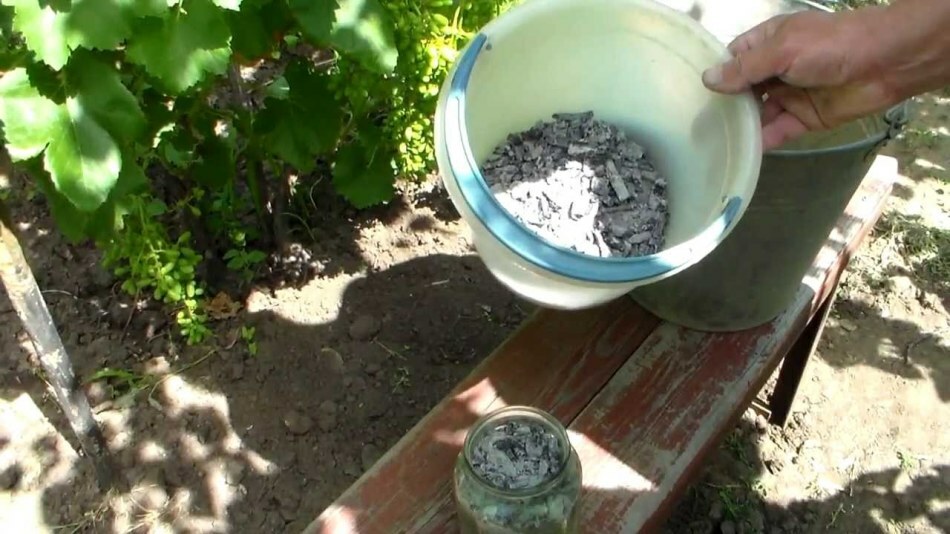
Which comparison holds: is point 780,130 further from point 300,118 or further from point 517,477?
point 300,118

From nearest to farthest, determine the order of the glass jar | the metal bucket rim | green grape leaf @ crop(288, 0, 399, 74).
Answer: the glass jar
the metal bucket rim
green grape leaf @ crop(288, 0, 399, 74)

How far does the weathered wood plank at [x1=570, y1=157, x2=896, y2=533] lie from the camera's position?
5.04 feet

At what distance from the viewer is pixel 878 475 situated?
7.63 feet

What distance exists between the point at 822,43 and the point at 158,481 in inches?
64.4

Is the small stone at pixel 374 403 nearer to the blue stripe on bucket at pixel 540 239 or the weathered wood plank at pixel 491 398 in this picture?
the weathered wood plank at pixel 491 398

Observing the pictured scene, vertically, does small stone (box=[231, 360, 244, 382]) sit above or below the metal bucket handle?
below

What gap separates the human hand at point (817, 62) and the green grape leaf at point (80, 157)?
3.23 feet

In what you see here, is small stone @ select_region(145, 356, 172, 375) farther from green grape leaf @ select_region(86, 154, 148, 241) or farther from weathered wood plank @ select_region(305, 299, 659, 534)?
weathered wood plank @ select_region(305, 299, 659, 534)

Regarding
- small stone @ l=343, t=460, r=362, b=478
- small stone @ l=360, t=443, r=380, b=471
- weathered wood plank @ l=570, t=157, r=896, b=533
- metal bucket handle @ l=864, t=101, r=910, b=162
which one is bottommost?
small stone @ l=343, t=460, r=362, b=478

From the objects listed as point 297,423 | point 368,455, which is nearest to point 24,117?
point 297,423

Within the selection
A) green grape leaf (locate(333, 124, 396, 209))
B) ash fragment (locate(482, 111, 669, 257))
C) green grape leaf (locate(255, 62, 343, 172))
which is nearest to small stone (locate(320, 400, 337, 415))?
green grape leaf (locate(333, 124, 396, 209))

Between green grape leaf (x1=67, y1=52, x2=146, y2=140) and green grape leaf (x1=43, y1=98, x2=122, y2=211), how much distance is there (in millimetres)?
16

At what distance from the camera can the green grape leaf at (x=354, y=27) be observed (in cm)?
161

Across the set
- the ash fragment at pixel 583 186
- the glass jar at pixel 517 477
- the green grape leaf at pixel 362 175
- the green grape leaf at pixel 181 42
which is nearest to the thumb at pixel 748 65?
the ash fragment at pixel 583 186
